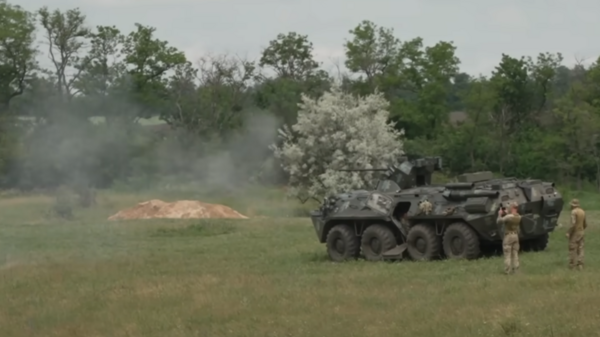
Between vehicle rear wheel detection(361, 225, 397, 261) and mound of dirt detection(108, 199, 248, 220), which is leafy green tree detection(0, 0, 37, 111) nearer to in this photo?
vehicle rear wheel detection(361, 225, 397, 261)

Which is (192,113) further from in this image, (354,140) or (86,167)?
(86,167)

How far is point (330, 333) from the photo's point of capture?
13406 mm

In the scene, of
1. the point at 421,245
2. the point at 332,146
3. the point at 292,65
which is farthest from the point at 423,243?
the point at 292,65

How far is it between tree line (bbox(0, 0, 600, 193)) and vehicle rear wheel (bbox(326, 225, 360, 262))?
796 centimetres

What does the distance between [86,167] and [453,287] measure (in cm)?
1533

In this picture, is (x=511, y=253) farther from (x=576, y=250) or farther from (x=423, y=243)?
(x=423, y=243)

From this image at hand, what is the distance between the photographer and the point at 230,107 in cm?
5831

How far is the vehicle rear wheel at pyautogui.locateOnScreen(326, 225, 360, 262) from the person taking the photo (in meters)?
23.0

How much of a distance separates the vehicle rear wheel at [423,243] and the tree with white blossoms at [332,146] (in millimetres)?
25918

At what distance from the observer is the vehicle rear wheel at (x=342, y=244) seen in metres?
23.0

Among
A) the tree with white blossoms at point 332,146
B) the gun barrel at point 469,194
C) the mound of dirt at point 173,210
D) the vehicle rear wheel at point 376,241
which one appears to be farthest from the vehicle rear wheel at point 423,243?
the tree with white blossoms at point 332,146

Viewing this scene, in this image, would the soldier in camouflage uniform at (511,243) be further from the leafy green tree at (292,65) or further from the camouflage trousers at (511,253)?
the leafy green tree at (292,65)

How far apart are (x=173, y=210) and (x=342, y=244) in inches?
944

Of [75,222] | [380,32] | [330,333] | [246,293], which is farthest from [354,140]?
[330,333]
